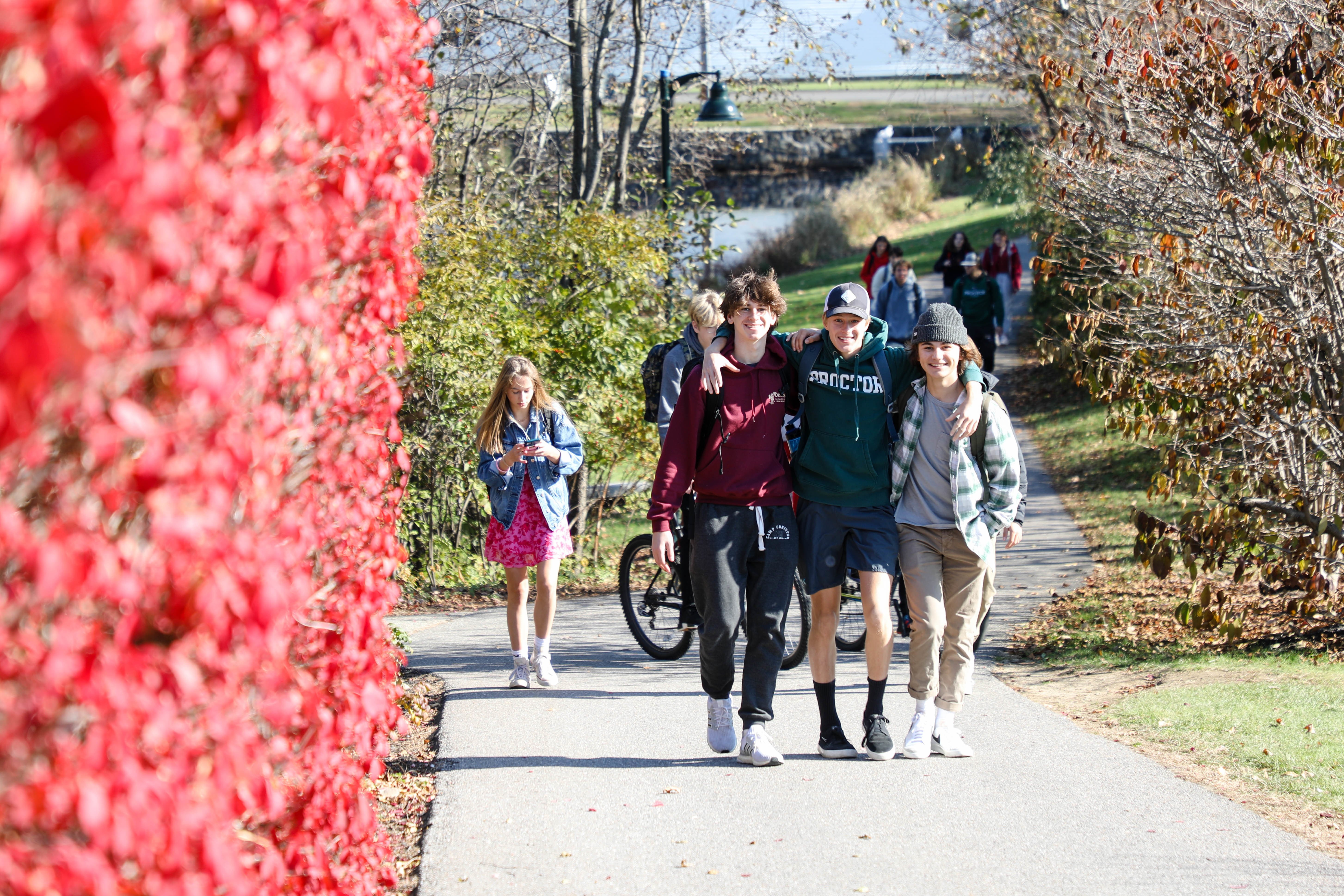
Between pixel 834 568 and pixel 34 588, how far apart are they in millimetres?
3812

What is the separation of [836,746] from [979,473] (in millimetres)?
1336

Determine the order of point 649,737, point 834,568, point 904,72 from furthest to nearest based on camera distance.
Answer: point 904,72, point 649,737, point 834,568

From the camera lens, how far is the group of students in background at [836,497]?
Answer: 5.17 meters

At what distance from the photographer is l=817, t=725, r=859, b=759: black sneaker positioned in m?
5.33

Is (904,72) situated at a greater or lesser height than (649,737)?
greater

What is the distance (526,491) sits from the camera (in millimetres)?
6656

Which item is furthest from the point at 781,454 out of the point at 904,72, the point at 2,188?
the point at 904,72

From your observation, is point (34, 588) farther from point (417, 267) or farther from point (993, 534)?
point (993, 534)

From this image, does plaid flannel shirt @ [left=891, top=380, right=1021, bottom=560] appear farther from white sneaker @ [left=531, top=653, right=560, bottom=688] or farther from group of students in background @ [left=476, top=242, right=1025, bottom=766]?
white sneaker @ [left=531, top=653, right=560, bottom=688]

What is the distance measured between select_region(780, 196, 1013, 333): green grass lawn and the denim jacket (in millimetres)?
16241

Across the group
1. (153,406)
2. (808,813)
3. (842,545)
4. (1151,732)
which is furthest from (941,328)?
(153,406)

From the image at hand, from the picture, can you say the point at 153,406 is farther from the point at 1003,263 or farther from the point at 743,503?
the point at 1003,263

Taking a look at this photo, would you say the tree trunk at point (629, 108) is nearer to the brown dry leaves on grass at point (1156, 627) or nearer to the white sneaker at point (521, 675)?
the brown dry leaves on grass at point (1156, 627)

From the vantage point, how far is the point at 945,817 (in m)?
4.59
